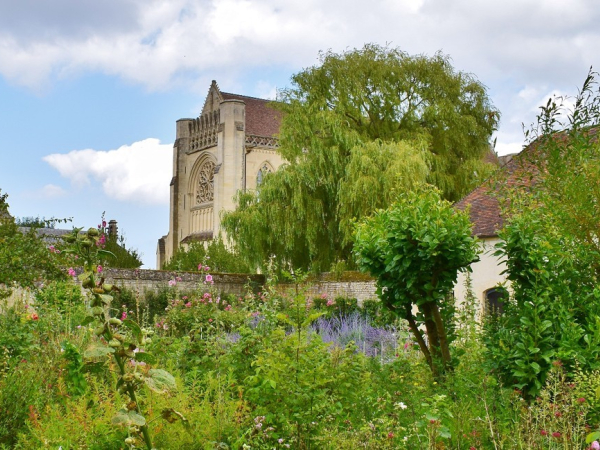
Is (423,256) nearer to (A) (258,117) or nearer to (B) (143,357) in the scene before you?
(B) (143,357)

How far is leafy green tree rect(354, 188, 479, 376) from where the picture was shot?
6.80 m

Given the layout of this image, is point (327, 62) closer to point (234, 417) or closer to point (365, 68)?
point (365, 68)

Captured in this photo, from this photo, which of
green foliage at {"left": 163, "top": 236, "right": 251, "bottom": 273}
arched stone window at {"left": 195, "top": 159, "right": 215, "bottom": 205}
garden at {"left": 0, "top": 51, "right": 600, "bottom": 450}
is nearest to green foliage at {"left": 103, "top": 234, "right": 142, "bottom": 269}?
green foliage at {"left": 163, "top": 236, "right": 251, "bottom": 273}

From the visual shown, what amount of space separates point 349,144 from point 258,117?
25703 millimetres

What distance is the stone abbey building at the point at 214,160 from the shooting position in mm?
44781

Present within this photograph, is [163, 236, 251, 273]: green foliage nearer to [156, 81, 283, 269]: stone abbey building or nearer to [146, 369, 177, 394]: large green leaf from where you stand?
[156, 81, 283, 269]: stone abbey building

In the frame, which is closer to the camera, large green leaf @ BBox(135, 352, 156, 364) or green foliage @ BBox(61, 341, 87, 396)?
large green leaf @ BBox(135, 352, 156, 364)

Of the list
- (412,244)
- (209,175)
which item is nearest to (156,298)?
(412,244)

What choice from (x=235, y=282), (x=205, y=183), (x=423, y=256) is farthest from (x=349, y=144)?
(x=205, y=183)

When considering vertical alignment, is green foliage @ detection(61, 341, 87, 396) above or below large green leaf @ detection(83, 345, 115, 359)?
below

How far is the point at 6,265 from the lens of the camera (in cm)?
978

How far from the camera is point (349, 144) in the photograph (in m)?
23.4

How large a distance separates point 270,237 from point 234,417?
19.4 metres

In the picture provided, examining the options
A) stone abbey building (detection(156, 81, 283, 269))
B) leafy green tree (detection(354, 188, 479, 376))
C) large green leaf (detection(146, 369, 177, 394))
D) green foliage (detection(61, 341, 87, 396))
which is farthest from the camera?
stone abbey building (detection(156, 81, 283, 269))
